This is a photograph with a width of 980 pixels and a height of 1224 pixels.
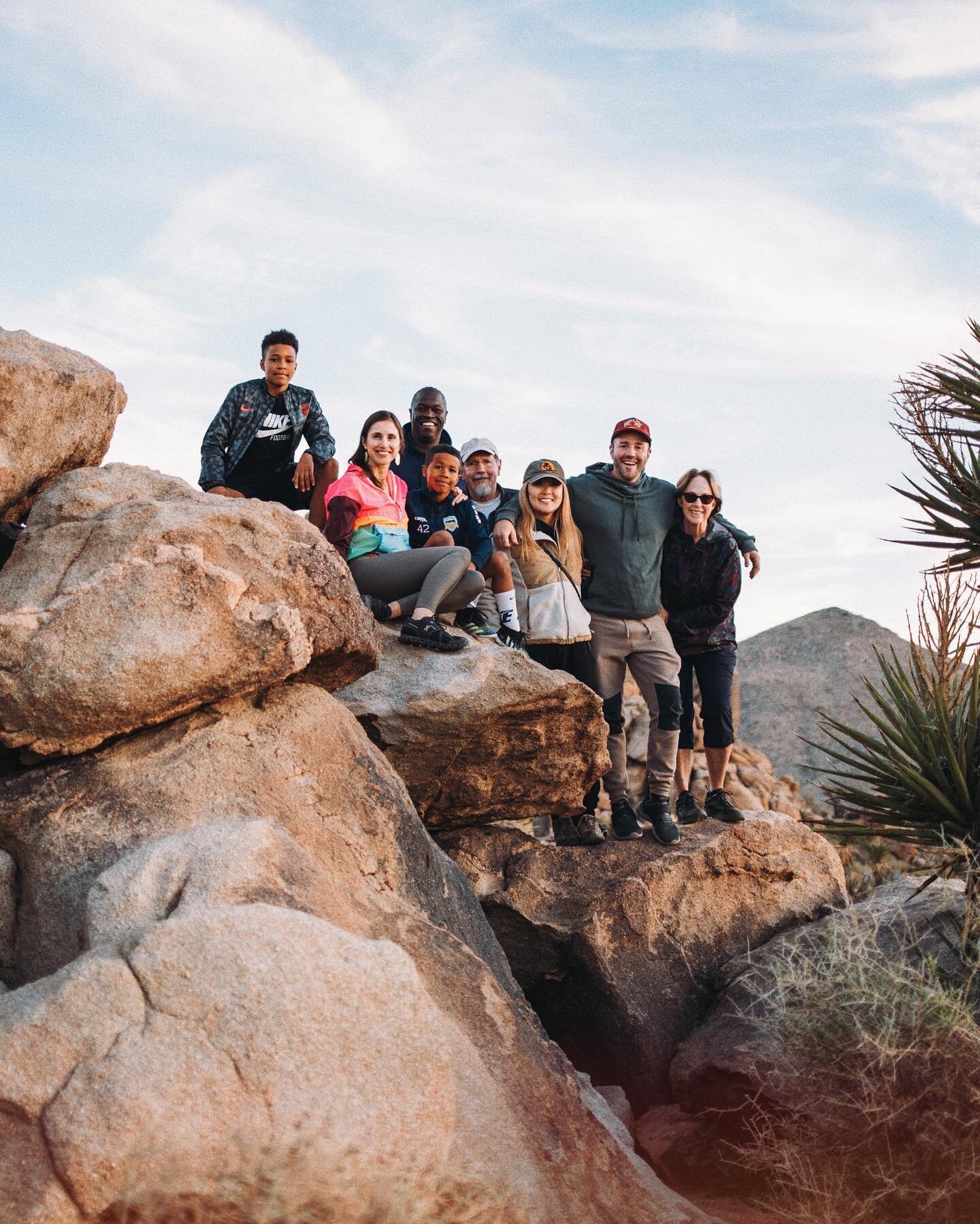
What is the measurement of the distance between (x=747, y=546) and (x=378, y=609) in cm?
243

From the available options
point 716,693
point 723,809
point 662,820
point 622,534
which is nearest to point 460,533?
point 622,534

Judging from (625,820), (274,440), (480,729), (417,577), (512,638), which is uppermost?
(274,440)

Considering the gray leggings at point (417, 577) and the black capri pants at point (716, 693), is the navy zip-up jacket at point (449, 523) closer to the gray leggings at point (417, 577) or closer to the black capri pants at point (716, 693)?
the gray leggings at point (417, 577)

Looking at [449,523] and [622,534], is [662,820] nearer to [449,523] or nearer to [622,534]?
[622,534]

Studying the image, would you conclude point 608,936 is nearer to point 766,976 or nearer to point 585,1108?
point 766,976

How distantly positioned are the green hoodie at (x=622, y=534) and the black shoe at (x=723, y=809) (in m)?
1.26

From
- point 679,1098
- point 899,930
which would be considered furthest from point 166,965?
point 899,930

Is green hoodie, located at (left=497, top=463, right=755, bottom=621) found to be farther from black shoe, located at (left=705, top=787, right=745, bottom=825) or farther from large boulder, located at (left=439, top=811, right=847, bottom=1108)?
large boulder, located at (left=439, top=811, right=847, bottom=1108)

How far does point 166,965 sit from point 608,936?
3777mm

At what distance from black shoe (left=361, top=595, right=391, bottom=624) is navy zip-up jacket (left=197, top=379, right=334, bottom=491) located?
1239 millimetres

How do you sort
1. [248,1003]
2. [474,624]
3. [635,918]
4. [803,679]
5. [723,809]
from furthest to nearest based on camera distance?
1. [803,679]
2. [723,809]
3. [474,624]
4. [635,918]
5. [248,1003]

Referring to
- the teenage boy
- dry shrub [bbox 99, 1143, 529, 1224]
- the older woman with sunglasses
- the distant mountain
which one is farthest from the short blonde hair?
the distant mountain

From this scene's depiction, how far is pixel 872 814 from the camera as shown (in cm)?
677

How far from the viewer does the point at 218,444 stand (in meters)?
7.46
